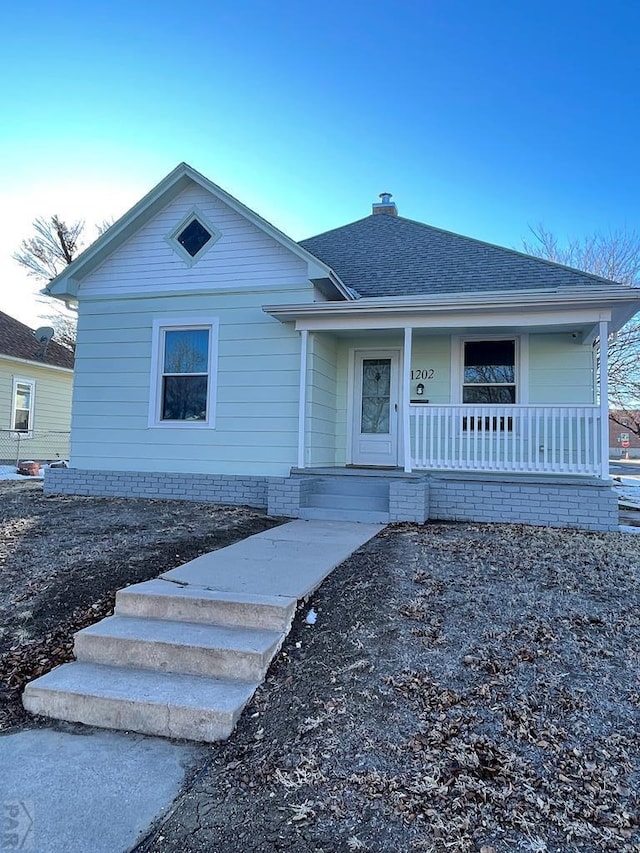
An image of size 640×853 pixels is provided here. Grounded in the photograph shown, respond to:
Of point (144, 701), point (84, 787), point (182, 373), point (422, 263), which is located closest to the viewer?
point (84, 787)

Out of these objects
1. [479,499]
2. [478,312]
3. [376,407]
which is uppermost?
[478,312]

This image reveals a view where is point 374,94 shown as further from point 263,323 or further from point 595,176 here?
point 595,176

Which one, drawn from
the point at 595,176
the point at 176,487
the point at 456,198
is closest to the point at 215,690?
the point at 176,487

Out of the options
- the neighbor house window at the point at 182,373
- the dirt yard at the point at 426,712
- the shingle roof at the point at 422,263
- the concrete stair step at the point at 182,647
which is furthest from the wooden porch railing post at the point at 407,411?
the concrete stair step at the point at 182,647

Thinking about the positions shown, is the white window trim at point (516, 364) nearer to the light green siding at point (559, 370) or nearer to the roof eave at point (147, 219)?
the light green siding at point (559, 370)

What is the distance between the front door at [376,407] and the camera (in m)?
9.05

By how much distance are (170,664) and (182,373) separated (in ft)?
→ 21.0

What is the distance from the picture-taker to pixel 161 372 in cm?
898

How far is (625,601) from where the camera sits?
3938 millimetres

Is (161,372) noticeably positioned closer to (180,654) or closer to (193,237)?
(193,237)

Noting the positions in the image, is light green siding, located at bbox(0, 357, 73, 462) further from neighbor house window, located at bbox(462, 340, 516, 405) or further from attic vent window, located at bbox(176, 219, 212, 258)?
neighbor house window, located at bbox(462, 340, 516, 405)

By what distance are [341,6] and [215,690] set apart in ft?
34.6

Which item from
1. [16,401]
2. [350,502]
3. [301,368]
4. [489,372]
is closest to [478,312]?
[489,372]

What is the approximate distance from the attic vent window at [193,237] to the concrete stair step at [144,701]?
7.33 meters
